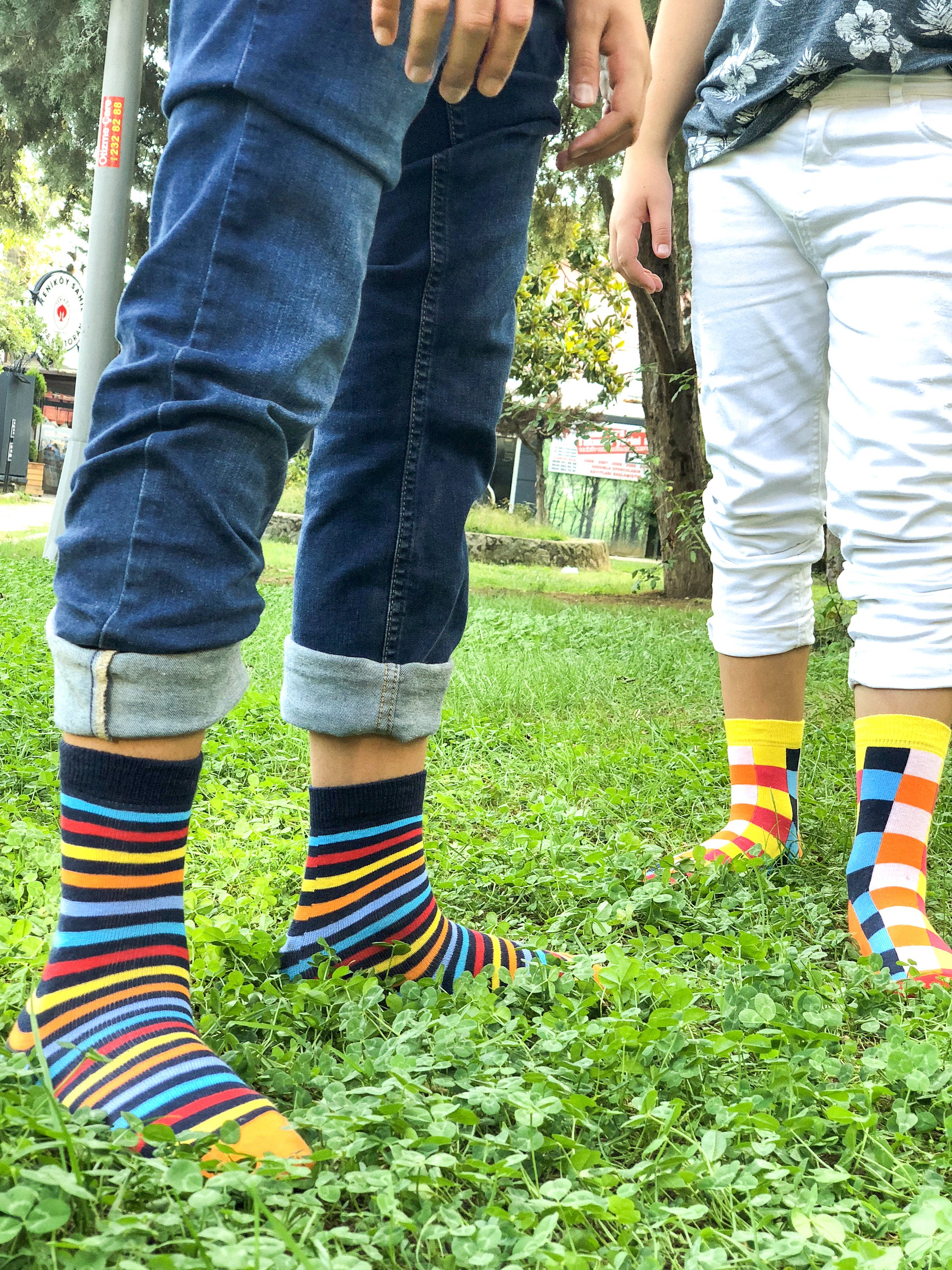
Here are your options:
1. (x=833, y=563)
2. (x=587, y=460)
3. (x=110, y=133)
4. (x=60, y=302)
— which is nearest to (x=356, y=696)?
(x=833, y=563)

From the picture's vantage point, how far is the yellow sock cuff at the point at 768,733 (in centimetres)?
186

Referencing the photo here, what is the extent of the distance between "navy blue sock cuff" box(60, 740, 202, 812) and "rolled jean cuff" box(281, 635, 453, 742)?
29cm

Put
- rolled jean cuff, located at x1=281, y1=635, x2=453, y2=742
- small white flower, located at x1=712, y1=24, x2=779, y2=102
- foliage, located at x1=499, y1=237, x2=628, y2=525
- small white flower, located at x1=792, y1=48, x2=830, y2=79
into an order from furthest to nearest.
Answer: foliage, located at x1=499, y1=237, x2=628, y2=525 < small white flower, located at x1=712, y1=24, x2=779, y2=102 < small white flower, located at x1=792, y1=48, x2=830, y2=79 < rolled jean cuff, located at x1=281, y1=635, x2=453, y2=742

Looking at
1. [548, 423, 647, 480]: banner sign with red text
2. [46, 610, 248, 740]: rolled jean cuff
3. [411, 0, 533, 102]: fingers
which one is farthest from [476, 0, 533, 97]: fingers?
[548, 423, 647, 480]: banner sign with red text

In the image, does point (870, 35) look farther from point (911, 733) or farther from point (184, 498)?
point (184, 498)

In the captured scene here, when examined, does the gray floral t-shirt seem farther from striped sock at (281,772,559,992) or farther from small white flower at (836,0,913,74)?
striped sock at (281,772,559,992)

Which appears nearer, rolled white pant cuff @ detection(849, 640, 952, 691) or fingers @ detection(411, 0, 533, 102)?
fingers @ detection(411, 0, 533, 102)

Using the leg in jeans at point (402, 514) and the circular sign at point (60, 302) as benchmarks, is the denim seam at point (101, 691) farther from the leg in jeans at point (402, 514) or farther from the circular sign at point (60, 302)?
the circular sign at point (60, 302)

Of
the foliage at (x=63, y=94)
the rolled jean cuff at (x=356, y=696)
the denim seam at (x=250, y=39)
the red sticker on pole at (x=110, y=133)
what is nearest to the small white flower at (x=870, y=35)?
the denim seam at (x=250, y=39)

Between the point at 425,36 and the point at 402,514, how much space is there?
50 centimetres

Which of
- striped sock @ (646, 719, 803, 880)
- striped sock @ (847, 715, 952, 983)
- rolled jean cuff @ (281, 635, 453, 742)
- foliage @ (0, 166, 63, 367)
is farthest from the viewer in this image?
foliage @ (0, 166, 63, 367)

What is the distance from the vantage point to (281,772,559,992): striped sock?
1202 millimetres

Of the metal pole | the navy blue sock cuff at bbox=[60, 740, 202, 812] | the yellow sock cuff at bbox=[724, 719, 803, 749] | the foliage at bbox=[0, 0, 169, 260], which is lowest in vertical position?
the yellow sock cuff at bbox=[724, 719, 803, 749]

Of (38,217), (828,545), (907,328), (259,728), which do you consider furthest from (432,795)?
(38,217)
